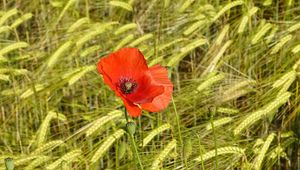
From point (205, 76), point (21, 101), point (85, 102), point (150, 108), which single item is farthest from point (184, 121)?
point (150, 108)

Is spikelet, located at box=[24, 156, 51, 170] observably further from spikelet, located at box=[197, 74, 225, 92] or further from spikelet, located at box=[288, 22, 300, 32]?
spikelet, located at box=[288, 22, 300, 32]

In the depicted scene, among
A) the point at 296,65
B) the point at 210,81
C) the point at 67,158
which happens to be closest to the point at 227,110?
the point at 210,81

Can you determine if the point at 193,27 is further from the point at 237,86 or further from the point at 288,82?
the point at 288,82

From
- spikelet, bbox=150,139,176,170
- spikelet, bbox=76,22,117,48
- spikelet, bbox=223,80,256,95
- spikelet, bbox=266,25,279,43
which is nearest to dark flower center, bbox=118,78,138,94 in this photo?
spikelet, bbox=150,139,176,170

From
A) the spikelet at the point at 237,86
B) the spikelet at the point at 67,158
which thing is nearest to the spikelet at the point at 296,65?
the spikelet at the point at 237,86

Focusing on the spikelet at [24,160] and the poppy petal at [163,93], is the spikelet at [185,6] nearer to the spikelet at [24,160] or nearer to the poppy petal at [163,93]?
the spikelet at [24,160]

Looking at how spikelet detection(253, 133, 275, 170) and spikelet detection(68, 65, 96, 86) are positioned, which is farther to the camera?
spikelet detection(68, 65, 96, 86)
